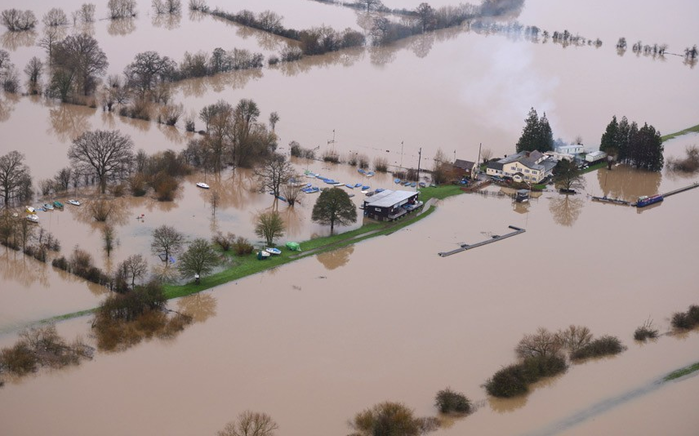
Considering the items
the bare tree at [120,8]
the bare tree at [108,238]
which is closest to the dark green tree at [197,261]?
the bare tree at [108,238]

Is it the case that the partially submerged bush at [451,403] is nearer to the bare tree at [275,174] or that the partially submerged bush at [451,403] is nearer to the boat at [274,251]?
the boat at [274,251]

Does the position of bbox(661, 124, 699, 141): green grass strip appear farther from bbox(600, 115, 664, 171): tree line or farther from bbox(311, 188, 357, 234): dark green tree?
bbox(311, 188, 357, 234): dark green tree

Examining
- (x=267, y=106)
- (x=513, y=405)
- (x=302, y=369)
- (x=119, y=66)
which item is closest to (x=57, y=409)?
(x=302, y=369)

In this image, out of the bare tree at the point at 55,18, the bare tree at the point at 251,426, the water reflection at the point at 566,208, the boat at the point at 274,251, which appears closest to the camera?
the bare tree at the point at 251,426

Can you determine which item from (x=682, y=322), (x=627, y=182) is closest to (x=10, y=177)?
(x=682, y=322)

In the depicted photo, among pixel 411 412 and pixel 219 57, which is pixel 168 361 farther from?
pixel 219 57

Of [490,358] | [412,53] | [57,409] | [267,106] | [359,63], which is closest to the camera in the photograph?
[57,409]
